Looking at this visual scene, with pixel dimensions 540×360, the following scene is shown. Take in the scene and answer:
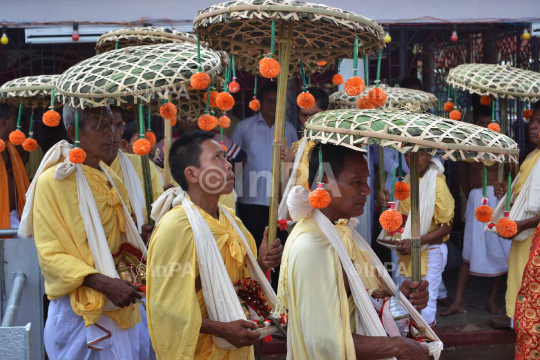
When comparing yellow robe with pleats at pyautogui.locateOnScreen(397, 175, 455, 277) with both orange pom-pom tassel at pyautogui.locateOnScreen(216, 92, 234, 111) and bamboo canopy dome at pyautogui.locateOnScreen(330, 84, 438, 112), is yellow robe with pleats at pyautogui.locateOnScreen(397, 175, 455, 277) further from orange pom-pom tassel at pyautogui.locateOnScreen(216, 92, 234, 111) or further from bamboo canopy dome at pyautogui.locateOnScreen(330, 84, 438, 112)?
orange pom-pom tassel at pyautogui.locateOnScreen(216, 92, 234, 111)

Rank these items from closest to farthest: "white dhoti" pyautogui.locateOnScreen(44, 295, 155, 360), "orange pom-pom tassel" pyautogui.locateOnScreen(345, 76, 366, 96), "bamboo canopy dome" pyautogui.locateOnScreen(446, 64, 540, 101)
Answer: "orange pom-pom tassel" pyautogui.locateOnScreen(345, 76, 366, 96)
"white dhoti" pyautogui.locateOnScreen(44, 295, 155, 360)
"bamboo canopy dome" pyautogui.locateOnScreen(446, 64, 540, 101)

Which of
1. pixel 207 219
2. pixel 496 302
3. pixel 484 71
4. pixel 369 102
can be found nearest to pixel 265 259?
pixel 207 219

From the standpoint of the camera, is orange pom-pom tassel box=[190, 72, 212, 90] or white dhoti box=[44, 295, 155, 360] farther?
white dhoti box=[44, 295, 155, 360]

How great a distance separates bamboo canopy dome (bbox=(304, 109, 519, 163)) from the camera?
7.28 ft

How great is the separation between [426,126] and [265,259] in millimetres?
1274

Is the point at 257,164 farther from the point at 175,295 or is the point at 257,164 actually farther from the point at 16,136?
the point at 175,295

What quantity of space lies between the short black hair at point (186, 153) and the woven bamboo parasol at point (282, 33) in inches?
17.7

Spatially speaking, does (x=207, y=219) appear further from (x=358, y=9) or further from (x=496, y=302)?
(x=496, y=302)

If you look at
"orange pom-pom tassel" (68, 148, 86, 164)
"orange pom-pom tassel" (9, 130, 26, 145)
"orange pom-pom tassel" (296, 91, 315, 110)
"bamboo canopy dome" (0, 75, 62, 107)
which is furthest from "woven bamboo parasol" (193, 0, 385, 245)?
"orange pom-pom tassel" (9, 130, 26, 145)

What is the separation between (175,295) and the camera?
285 cm

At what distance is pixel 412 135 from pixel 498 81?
2.92 meters

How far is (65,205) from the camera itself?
3.50m

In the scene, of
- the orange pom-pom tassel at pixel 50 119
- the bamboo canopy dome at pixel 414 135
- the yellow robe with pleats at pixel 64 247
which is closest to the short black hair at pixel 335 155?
the bamboo canopy dome at pixel 414 135

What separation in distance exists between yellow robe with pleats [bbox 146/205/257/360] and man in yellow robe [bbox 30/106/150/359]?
0.57m
